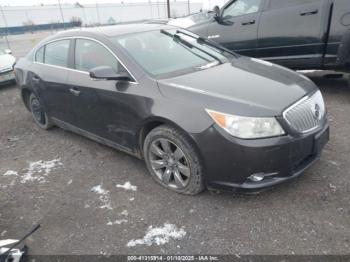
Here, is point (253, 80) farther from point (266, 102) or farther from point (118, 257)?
point (118, 257)

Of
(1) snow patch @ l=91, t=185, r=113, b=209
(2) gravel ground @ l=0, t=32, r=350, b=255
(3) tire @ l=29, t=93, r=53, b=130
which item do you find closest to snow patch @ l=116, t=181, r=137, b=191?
(2) gravel ground @ l=0, t=32, r=350, b=255

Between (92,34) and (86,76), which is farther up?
(92,34)

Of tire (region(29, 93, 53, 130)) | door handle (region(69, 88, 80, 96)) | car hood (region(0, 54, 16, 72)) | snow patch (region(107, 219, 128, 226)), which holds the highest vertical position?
door handle (region(69, 88, 80, 96))

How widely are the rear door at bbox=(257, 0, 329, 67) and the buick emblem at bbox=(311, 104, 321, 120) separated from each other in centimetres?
259

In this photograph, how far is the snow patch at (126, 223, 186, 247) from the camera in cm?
271

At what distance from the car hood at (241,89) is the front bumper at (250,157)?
24 centimetres

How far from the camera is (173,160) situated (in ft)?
10.5

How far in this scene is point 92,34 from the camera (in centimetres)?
389

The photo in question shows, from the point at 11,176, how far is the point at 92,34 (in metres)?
1.98

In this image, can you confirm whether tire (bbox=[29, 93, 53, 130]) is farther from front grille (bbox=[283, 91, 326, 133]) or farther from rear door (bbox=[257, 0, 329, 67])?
rear door (bbox=[257, 0, 329, 67])

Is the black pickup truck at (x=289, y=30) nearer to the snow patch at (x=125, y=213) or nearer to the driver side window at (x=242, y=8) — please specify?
the driver side window at (x=242, y=8)

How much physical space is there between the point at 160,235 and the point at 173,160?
0.74m

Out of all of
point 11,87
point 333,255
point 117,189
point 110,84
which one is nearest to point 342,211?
point 333,255

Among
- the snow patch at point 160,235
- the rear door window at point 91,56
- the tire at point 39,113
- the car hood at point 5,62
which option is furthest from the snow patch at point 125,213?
the car hood at point 5,62
